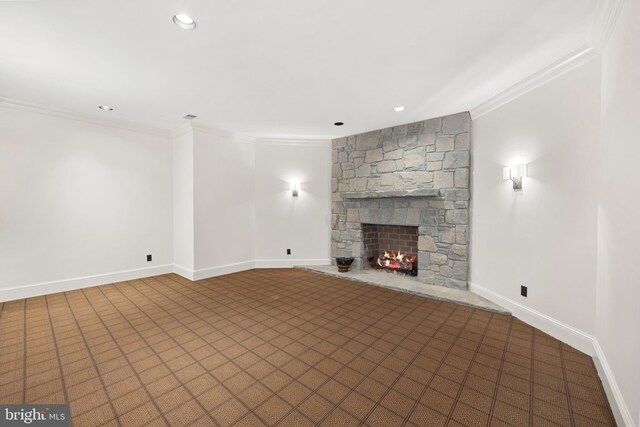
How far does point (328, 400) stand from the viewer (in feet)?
5.89

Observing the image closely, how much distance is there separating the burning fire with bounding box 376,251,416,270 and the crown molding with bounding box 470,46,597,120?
2539 mm

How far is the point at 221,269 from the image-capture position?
16.3ft

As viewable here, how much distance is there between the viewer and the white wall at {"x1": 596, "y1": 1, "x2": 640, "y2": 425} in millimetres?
1531

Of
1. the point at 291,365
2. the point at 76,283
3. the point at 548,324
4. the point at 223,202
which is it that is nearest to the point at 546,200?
the point at 548,324

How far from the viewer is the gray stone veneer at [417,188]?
3.91 metres

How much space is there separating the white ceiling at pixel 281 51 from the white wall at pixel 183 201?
1.03 metres

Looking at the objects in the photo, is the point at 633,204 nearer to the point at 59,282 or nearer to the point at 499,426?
the point at 499,426

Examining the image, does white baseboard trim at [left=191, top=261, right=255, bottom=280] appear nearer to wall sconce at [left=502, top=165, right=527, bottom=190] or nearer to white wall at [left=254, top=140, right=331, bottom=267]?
white wall at [left=254, top=140, right=331, bottom=267]

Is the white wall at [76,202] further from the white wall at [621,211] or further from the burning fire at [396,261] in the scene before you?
the white wall at [621,211]

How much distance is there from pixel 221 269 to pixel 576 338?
16.0ft

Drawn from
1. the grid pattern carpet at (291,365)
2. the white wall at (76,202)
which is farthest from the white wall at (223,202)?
the grid pattern carpet at (291,365)

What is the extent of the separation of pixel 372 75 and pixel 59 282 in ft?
17.0

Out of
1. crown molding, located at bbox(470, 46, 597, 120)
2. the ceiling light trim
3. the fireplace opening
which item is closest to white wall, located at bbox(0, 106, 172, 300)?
the ceiling light trim

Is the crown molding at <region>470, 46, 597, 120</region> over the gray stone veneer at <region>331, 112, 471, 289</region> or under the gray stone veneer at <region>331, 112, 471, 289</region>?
over
